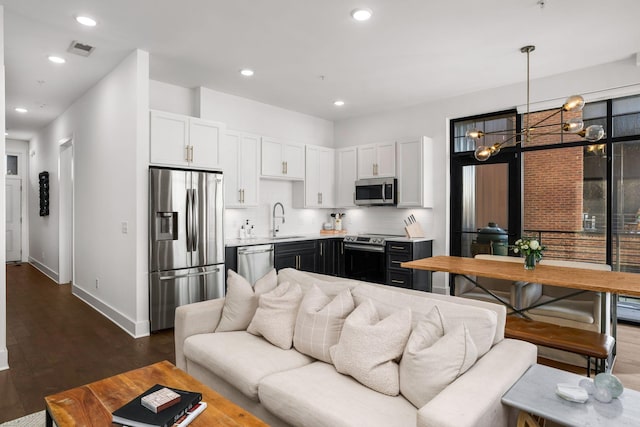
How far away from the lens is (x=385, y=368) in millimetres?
1848

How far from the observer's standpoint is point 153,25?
3371mm

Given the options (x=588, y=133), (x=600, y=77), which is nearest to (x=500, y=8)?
(x=588, y=133)

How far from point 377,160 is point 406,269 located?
6.01 ft

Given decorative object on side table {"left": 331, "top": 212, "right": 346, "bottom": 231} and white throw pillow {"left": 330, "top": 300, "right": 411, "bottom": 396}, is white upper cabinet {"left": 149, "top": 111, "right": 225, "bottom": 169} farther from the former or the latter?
white throw pillow {"left": 330, "top": 300, "right": 411, "bottom": 396}

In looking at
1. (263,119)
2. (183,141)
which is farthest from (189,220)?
(263,119)

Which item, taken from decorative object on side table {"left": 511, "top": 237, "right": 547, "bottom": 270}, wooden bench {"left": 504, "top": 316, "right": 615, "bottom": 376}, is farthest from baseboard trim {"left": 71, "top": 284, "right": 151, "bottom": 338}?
decorative object on side table {"left": 511, "top": 237, "right": 547, "bottom": 270}

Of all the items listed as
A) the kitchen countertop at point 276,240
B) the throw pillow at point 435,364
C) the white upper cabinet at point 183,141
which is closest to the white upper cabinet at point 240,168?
the white upper cabinet at point 183,141

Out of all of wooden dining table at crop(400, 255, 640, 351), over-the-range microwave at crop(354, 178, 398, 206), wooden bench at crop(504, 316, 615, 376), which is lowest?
wooden bench at crop(504, 316, 615, 376)

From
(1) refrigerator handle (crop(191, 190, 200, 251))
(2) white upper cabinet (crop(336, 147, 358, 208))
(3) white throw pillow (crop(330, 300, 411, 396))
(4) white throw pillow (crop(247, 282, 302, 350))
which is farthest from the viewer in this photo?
(2) white upper cabinet (crop(336, 147, 358, 208))

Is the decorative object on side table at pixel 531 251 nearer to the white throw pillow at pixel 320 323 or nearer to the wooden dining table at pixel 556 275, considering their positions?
the wooden dining table at pixel 556 275

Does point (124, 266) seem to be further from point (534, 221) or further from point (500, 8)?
point (534, 221)

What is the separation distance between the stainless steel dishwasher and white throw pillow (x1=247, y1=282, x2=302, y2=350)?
2.19 meters

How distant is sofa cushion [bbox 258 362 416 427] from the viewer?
5.27 ft

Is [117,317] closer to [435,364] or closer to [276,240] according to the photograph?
[276,240]
